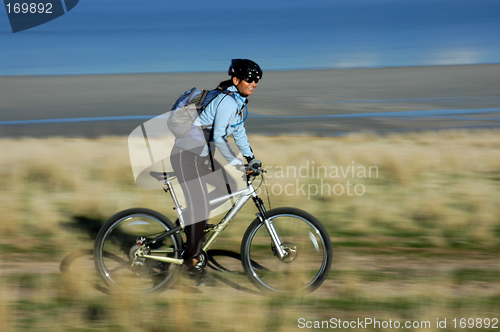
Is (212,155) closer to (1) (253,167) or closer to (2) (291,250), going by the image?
(1) (253,167)

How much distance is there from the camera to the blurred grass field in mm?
4160

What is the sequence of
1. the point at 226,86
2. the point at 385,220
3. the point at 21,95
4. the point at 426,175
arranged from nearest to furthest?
1. the point at 226,86
2. the point at 385,220
3. the point at 426,175
4. the point at 21,95

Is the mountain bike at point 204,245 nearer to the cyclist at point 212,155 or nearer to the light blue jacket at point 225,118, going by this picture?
the cyclist at point 212,155

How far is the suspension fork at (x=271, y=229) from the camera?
437 centimetres

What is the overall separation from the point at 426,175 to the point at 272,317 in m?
5.51

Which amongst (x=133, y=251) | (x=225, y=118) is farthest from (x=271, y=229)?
(x=133, y=251)

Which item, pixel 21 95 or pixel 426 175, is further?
pixel 21 95

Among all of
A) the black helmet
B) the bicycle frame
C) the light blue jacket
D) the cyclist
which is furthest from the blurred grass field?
the black helmet

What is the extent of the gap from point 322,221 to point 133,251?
115 inches

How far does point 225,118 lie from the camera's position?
4.09 m

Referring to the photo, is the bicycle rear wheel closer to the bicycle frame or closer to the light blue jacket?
the bicycle frame

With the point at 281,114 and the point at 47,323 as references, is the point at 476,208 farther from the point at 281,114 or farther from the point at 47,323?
the point at 281,114

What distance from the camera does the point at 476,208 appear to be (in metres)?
6.89

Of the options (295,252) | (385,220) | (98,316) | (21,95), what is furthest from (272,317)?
(21,95)
